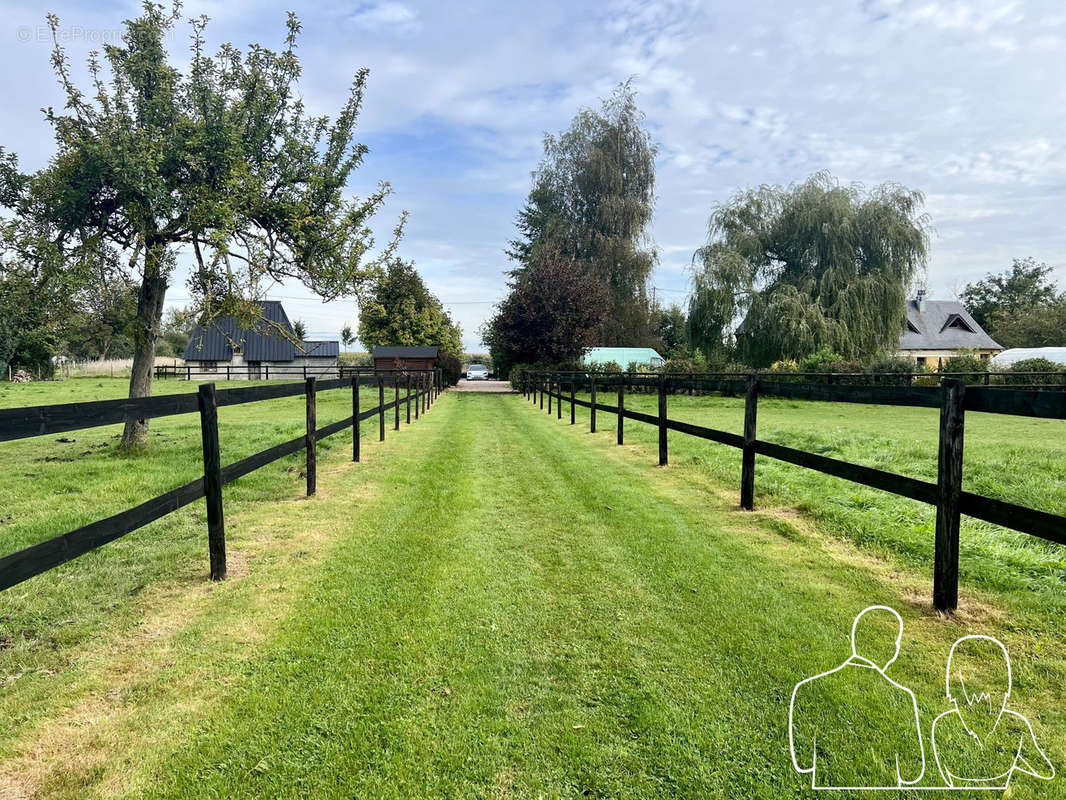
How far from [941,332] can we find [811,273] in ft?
108

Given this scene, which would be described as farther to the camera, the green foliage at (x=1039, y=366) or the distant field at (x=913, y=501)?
the green foliage at (x=1039, y=366)

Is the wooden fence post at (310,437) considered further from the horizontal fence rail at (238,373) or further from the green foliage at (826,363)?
the horizontal fence rail at (238,373)

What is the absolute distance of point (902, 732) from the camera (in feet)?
7.34

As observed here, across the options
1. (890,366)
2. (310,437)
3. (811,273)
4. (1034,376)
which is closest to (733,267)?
(811,273)

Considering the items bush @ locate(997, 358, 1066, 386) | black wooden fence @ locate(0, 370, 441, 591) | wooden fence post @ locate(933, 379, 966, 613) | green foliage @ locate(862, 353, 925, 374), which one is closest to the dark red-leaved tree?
green foliage @ locate(862, 353, 925, 374)

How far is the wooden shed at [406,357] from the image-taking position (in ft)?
154

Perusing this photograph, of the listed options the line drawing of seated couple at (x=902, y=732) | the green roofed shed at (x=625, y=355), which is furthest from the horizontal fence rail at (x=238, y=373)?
the line drawing of seated couple at (x=902, y=732)

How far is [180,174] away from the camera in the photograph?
9797 mm

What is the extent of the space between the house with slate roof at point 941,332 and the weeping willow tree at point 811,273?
2672 centimetres

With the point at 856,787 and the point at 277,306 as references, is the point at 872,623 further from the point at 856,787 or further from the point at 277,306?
the point at 277,306

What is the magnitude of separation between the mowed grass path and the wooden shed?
132ft

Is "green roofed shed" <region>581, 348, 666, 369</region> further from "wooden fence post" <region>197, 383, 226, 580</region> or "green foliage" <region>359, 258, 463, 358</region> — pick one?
"wooden fence post" <region>197, 383, 226, 580</region>

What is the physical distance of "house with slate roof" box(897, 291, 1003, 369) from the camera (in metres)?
51.3

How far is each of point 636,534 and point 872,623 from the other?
199 cm
